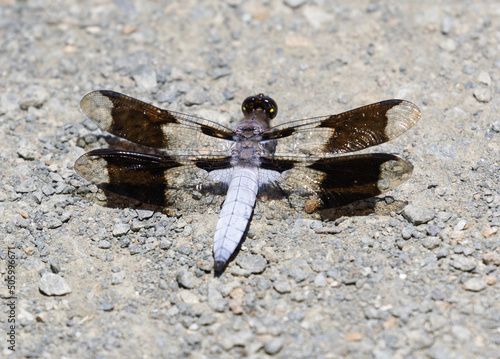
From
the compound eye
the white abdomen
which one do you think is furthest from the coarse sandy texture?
the compound eye

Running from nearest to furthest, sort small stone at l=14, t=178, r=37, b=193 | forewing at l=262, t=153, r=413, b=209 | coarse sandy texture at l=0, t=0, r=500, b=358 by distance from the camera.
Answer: coarse sandy texture at l=0, t=0, r=500, b=358 < forewing at l=262, t=153, r=413, b=209 < small stone at l=14, t=178, r=37, b=193

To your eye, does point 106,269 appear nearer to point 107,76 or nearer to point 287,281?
point 287,281

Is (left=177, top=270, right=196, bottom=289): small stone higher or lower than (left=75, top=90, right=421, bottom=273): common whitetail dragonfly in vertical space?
lower

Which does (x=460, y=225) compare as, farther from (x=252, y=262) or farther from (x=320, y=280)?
(x=252, y=262)

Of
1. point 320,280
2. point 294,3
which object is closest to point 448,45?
point 294,3

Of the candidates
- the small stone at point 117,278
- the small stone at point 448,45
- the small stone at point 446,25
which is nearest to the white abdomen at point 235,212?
the small stone at point 117,278

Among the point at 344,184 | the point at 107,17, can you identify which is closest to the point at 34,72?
the point at 107,17

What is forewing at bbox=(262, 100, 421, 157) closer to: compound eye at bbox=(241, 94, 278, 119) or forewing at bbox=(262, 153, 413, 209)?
forewing at bbox=(262, 153, 413, 209)
